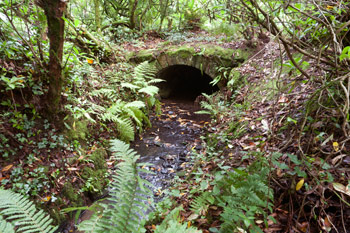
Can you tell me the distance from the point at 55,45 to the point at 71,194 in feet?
7.34

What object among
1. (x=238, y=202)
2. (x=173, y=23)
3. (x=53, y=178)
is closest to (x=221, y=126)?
(x=238, y=202)

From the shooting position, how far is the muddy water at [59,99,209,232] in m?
3.65

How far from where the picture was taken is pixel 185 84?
1030cm

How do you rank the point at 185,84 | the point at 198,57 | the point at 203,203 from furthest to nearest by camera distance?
the point at 185,84 → the point at 198,57 → the point at 203,203

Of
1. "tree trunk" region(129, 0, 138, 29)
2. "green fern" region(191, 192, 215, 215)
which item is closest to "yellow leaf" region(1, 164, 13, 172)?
"green fern" region(191, 192, 215, 215)

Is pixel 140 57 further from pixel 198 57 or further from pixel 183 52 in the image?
pixel 198 57

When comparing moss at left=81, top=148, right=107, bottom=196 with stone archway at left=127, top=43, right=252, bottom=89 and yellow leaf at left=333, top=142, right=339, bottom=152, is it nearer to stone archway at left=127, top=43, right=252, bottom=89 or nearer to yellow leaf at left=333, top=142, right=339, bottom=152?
yellow leaf at left=333, top=142, right=339, bottom=152

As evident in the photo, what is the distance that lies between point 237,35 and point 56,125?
693 cm

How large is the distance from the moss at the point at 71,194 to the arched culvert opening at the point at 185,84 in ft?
19.1

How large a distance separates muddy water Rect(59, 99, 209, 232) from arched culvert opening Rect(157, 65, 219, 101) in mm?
2085

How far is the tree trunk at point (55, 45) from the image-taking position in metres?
2.50

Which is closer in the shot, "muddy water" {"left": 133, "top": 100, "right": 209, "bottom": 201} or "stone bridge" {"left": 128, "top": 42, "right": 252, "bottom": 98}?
"muddy water" {"left": 133, "top": 100, "right": 209, "bottom": 201}

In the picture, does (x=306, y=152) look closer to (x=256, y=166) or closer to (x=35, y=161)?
(x=256, y=166)

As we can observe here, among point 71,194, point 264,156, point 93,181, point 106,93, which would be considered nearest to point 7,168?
point 71,194
